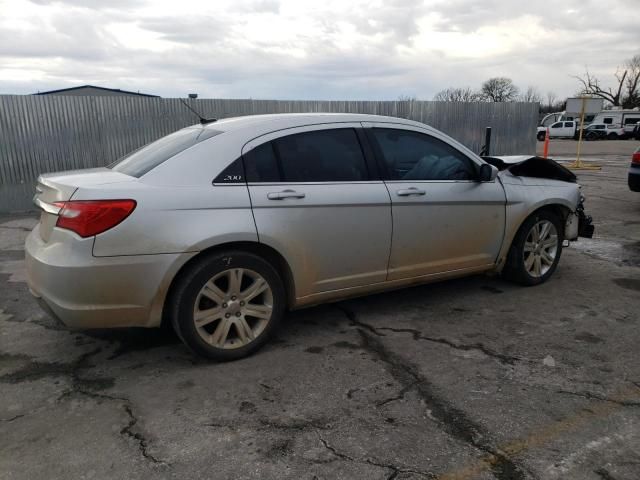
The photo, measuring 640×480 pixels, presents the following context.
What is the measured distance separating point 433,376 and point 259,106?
9.97 metres

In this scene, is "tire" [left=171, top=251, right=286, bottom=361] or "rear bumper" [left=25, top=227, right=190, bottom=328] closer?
"rear bumper" [left=25, top=227, right=190, bottom=328]

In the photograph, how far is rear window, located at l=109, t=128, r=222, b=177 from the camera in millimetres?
3510

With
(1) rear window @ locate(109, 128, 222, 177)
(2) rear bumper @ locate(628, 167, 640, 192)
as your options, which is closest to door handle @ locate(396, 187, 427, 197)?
(1) rear window @ locate(109, 128, 222, 177)

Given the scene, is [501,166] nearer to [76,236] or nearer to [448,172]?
[448,172]

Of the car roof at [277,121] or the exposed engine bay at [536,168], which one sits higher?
the car roof at [277,121]

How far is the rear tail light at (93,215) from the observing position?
3025 millimetres

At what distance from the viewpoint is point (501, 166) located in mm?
5227

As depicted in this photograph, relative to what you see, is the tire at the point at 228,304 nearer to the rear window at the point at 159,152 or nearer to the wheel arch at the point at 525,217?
the rear window at the point at 159,152

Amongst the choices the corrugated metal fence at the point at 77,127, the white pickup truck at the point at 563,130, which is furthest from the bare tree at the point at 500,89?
the corrugated metal fence at the point at 77,127

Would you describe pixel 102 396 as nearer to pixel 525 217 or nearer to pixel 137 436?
pixel 137 436

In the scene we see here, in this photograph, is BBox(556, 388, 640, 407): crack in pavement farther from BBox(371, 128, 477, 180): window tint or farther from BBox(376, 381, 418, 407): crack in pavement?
BBox(371, 128, 477, 180): window tint

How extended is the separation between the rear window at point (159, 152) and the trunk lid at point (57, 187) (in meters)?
0.12

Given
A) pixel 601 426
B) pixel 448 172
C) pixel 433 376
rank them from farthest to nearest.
Result: pixel 448 172 → pixel 433 376 → pixel 601 426

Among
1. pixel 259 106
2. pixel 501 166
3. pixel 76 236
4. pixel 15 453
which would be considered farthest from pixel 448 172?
pixel 259 106
